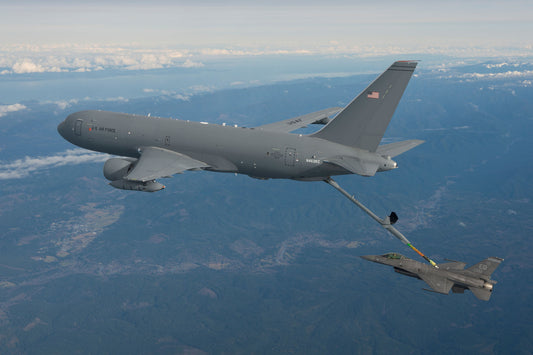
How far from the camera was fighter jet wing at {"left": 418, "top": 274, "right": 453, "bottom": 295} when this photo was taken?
1752 inches

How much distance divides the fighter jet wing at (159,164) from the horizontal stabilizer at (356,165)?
48.4 feet

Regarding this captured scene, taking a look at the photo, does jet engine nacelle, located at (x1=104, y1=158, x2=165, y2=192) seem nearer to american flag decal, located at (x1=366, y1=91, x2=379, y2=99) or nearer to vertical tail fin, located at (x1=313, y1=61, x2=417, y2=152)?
vertical tail fin, located at (x1=313, y1=61, x2=417, y2=152)

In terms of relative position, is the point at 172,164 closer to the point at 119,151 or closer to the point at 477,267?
the point at 119,151

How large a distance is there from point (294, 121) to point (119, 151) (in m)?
24.4

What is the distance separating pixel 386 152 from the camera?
4209 centimetres

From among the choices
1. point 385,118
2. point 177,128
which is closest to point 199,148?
point 177,128

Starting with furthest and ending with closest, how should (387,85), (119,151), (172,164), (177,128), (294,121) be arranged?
(294,121), (119,151), (177,128), (172,164), (387,85)

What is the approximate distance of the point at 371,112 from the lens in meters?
40.3

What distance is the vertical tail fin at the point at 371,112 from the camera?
38.4 metres

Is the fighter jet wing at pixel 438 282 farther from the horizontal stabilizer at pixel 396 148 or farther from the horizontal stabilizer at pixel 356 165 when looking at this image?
the horizontal stabilizer at pixel 356 165

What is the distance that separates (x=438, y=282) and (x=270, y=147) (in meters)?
25.9

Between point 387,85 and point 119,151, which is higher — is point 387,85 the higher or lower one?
the higher one

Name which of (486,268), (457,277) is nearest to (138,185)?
(457,277)

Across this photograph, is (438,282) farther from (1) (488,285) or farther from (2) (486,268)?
(2) (486,268)
